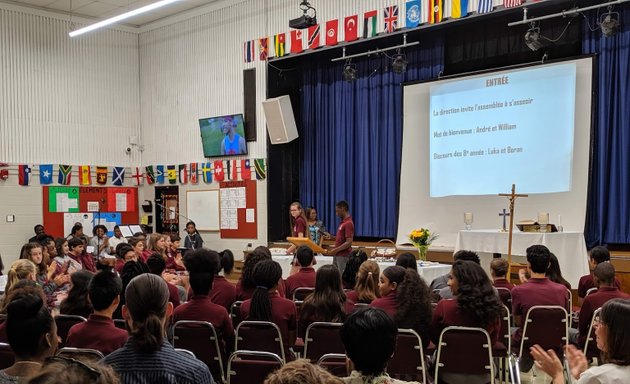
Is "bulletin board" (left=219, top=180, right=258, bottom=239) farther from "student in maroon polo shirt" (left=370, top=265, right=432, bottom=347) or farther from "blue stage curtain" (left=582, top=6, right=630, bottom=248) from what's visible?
"student in maroon polo shirt" (left=370, top=265, right=432, bottom=347)

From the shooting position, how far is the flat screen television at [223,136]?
12031mm

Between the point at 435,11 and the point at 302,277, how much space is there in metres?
5.29

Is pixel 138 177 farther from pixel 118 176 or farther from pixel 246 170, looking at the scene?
pixel 246 170

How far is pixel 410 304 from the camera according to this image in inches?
153

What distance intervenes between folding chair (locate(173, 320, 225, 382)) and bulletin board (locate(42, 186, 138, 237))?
9590 millimetres

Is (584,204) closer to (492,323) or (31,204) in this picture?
(492,323)

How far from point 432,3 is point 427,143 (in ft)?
7.35

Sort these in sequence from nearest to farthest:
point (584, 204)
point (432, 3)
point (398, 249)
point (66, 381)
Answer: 1. point (66, 381)
2. point (584, 204)
3. point (432, 3)
4. point (398, 249)

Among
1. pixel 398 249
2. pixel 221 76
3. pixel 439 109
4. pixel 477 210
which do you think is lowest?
pixel 398 249

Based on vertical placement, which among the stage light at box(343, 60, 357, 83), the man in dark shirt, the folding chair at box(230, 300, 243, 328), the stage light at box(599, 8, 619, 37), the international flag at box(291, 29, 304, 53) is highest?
the international flag at box(291, 29, 304, 53)

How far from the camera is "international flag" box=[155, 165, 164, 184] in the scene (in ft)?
44.8

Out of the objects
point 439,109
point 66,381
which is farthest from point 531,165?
point 66,381

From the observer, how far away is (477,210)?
9.48 m

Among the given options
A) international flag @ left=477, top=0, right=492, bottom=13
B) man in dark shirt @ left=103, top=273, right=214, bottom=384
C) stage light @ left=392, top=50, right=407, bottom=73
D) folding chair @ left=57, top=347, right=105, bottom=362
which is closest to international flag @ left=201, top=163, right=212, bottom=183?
stage light @ left=392, top=50, right=407, bottom=73
